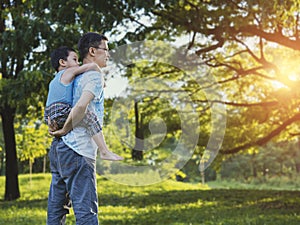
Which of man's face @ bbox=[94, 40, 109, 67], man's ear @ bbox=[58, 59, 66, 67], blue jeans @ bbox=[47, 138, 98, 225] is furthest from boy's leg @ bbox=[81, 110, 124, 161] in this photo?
man's ear @ bbox=[58, 59, 66, 67]

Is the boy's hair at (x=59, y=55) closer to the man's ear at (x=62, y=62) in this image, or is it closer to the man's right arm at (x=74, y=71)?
the man's ear at (x=62, y=62)

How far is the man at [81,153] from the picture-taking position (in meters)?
3.38

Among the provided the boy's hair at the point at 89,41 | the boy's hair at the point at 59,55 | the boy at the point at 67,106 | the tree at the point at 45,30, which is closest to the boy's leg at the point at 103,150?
the boy at the point at 67,106

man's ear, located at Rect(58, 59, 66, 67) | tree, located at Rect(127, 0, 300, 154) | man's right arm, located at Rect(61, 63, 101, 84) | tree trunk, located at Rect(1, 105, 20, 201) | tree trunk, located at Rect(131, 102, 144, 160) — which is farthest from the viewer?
tree trunk, located at Rect(1, 105, 20, 201)

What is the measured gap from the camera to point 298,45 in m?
11.8

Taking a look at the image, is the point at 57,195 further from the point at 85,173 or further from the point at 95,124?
the point at 95,124

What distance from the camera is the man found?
338 cm

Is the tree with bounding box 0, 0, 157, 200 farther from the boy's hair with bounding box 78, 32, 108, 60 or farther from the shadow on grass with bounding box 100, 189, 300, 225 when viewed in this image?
the boy's hair with bounding box 78, 32, 108, 60

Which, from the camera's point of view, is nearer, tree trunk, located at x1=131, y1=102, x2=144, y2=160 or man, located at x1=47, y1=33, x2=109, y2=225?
man, located at x1=47, y1=33, x2=109, y2=225

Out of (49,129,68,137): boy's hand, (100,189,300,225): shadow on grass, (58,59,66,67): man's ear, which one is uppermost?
(58,59,66,67): man's ear

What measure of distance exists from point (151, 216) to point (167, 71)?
507cm

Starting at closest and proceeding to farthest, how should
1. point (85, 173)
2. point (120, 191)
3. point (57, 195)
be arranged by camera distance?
1. point (85, 173)
2. point (57, 195)
3. point (120, 191)

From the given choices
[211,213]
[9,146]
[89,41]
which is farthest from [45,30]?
[89,41]

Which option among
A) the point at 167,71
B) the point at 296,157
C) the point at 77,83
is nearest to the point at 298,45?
the point at 167,71
